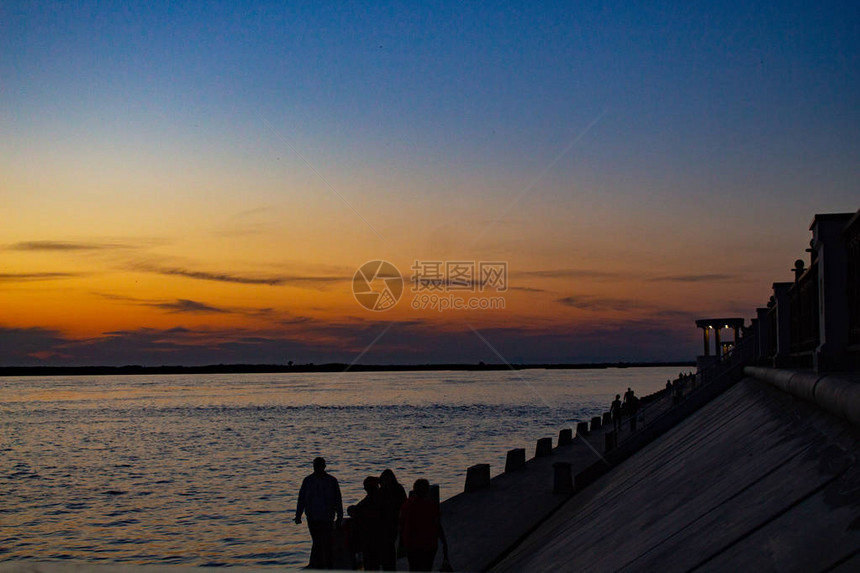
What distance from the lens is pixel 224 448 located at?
57.7 m

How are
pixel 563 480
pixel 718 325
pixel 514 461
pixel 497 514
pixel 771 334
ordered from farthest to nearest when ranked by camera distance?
pixel 718 325, pixel 514 461, pixel 771 334, pixel 563 480, pixel 497 514

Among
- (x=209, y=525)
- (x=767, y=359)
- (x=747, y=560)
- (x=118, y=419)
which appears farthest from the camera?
(x=118, y=419)

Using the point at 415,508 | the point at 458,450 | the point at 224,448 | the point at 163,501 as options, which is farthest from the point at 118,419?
the point at 415,508

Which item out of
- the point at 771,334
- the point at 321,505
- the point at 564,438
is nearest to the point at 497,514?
the point at 771,334

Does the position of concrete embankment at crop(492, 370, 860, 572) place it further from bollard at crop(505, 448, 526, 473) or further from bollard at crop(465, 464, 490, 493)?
bollard at crop(505, 448, 526, 473)

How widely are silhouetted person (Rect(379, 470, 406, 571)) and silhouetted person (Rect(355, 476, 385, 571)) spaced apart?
0.05m

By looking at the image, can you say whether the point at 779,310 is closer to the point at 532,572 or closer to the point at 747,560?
the point at 532,572

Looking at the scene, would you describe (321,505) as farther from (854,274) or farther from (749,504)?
(854,274)

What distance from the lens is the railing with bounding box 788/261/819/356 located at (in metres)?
10.8

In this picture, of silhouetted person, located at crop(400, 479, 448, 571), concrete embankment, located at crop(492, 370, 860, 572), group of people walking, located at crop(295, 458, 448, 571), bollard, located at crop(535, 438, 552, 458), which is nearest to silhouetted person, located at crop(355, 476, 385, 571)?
group of people walking, located at crop(295, 458, 448, 571)

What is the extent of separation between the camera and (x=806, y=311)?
1259 cm

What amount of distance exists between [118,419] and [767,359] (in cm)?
8643

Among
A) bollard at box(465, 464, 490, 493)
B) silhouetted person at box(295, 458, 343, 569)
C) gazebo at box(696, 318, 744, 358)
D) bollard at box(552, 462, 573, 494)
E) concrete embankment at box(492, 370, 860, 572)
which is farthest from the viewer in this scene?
gazebo at box(696, 318, 744, 358)

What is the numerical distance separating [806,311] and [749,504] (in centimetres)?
726
